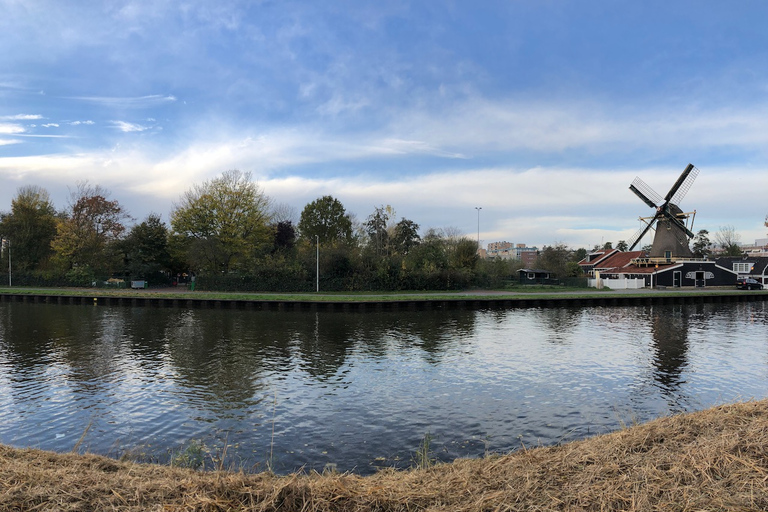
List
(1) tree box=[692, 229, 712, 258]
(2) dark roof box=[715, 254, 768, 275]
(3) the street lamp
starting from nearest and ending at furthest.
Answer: (3) the street lamp, (2) dark roof box=[715, 254, 768, 275], (1) tree box=[692, 229, 712, 258]

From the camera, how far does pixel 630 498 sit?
377 centimetres

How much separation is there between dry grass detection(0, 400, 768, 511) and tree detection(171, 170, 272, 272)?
48060mm

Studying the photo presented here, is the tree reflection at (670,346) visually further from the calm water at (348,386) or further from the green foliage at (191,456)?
the green foliage at (191,456)

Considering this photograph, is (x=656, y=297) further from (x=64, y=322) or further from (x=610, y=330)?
(x=64, y=322)

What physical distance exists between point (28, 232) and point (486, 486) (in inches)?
2945

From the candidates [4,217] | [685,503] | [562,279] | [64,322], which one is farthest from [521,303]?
[4,217]

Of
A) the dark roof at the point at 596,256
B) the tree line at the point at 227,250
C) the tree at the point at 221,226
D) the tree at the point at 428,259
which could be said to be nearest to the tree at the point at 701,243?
the dark roof at the point at 596,256

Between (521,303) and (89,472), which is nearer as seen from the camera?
(89,472)

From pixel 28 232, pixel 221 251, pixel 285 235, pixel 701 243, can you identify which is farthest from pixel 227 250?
pixel 701 243

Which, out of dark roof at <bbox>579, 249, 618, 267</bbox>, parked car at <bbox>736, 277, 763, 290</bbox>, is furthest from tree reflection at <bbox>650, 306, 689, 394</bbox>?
dark roof at <bbox>579, 249, 618, 267</bbox>

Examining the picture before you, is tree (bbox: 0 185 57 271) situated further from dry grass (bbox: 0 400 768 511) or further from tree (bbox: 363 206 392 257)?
dry grass (bbox: 0 400 768 511)

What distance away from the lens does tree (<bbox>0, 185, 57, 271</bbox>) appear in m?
62.1

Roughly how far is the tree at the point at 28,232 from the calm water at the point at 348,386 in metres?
46.1

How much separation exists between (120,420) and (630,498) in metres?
9.83
